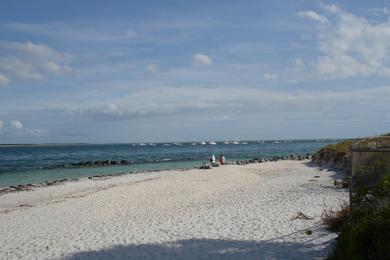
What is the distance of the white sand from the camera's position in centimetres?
1084

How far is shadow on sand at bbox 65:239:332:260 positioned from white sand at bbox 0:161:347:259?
0.02 metres

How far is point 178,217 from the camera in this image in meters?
15.2

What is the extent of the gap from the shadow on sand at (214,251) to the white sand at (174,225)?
0.02 metres

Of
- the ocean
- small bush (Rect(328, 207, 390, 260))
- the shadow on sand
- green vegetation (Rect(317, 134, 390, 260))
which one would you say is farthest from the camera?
the ocean

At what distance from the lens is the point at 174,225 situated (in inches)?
545

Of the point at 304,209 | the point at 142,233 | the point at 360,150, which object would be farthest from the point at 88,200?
the point at 360,150

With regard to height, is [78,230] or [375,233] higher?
[375,233]

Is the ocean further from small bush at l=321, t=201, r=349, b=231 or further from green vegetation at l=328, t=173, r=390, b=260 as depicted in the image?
green vegetation at l=328, t=173, r=390, b=260

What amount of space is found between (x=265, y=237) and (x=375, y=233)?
408 cm

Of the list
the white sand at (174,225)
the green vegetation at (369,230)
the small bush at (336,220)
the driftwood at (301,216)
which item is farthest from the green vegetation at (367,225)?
the driftwood at (301,216)

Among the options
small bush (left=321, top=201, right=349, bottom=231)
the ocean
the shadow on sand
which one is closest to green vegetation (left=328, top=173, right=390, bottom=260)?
Answer: the shadow on sand

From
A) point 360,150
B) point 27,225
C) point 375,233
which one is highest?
point 360,150

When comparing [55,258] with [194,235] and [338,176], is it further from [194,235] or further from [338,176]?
[338,176]

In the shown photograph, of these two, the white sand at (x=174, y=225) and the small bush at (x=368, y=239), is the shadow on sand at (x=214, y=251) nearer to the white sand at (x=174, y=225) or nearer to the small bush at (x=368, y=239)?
the white sand at (x=174, y=225)
